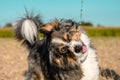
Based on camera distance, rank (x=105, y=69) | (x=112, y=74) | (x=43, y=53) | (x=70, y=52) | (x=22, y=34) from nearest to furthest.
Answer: (x=70, y=52) < (x=43, y=53) < (x=22, y=34) < (x=112, y=74) < (x=105, y=69)

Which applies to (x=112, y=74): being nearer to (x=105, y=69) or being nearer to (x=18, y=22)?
(x=105, y=69)

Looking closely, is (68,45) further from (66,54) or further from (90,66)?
(90,66)

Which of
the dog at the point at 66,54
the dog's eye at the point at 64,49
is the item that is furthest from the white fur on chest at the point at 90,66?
the dog's eye at the point at 64,49

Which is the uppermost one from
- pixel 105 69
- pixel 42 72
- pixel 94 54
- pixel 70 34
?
pixel 70 34

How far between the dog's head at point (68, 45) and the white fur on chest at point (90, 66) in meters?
0.18

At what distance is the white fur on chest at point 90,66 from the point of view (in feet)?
26.7

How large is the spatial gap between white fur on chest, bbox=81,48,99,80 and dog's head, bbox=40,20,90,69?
184mm

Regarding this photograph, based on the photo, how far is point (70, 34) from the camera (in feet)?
25.5

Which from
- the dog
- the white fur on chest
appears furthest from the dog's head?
the white fur on chest

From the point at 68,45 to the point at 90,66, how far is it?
0.81m

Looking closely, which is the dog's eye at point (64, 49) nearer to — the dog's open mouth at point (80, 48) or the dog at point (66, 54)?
the dog at point (66, 54)

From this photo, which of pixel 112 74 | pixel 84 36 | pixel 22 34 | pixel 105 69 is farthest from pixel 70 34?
pixel 105 69

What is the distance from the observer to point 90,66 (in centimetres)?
816

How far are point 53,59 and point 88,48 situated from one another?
2.41 feet
